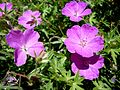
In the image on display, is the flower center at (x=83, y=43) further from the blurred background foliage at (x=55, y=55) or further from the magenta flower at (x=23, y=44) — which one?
the magenta flower at (x=23, y=44)

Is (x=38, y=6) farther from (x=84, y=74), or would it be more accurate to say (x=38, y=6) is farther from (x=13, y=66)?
(x=84, y=74)

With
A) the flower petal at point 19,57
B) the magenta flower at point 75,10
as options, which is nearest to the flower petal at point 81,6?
Answer: the magenta flower at point 75,10

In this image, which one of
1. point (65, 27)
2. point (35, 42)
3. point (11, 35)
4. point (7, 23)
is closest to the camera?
point (11, 35)

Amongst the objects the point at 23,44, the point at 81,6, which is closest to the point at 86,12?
the point at 81,6

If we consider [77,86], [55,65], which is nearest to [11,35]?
[55,65]

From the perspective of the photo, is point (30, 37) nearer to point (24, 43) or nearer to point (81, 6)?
point (24, 43)

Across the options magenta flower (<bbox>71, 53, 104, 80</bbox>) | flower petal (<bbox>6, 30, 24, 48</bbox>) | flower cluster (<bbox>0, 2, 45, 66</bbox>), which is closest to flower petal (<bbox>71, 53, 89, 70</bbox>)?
magenta flower (<bbox>71, 53, 104, 80</bbox>)
